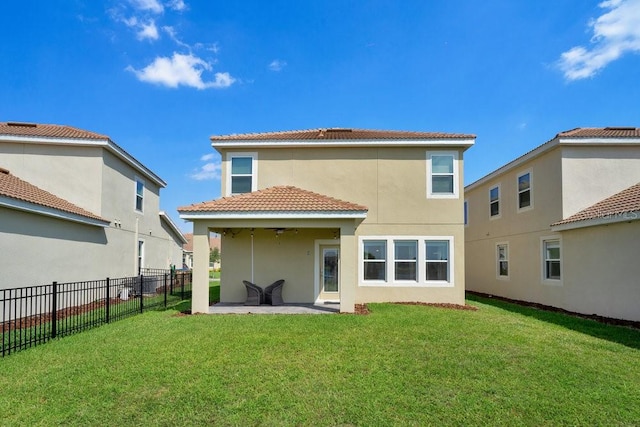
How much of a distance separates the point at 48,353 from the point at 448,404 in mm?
7416

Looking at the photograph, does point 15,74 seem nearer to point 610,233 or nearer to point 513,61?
point 513,61

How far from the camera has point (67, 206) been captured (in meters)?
12.9

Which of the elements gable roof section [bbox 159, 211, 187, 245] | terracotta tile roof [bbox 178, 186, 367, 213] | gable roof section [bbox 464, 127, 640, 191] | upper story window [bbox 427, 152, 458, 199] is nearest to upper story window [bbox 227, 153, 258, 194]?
terracotta tile roof [bbox 178, 186, 367, 213]

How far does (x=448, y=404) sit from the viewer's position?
15.1 feet

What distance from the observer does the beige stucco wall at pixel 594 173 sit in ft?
41.4

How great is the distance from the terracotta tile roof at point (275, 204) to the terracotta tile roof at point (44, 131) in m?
6.85

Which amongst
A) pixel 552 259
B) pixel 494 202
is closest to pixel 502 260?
pixel 494 202

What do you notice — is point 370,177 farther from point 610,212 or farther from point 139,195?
point 139,195

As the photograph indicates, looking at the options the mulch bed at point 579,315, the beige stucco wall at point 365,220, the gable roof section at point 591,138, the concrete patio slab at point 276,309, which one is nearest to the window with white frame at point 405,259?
the beige stucco wall at point 365,220

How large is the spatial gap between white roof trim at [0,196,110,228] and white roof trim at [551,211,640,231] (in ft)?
57.6

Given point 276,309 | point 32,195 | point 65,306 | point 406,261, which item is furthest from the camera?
point 406,261

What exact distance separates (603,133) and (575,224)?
14.4 ft

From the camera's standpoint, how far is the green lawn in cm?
434

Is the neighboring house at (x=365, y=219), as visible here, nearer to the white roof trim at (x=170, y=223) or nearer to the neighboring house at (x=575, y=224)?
the neighboring house at (x=575, y=224)
